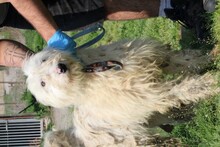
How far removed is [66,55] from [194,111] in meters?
1.39

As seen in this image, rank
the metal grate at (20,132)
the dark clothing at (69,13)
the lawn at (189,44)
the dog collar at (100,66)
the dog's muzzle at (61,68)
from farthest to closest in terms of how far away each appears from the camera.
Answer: the metal grate at (20,132) < the dark clothing at (69,13) < the lawn at (189,44) < the dog collar at (100,66) < the dog's muzzle at (61,68)

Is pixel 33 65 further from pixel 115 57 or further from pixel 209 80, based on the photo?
pixel 209 80

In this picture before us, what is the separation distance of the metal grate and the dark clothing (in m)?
5.07

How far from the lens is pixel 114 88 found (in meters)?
3.45

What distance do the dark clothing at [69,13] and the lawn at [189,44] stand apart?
45 centimetres

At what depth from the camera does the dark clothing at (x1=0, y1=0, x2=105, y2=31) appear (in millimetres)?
4440

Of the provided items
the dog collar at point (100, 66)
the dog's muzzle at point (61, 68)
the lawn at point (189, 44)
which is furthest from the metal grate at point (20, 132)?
the dog's muzzle at point (61, 68)

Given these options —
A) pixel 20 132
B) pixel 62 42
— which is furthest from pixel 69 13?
pixel 20 132

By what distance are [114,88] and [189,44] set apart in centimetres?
166

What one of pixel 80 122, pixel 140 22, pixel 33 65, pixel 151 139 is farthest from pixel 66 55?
pixel 140 22

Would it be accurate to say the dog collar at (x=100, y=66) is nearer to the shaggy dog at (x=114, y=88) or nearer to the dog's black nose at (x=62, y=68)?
the shaggy dog at (x=114, y=88)

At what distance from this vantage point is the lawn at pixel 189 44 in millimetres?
3811

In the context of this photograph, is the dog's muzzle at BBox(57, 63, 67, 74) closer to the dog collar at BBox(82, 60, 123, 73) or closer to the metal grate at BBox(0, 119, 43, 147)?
the dog collar at BBox(82, 60, 123, 73)

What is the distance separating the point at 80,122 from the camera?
12.2ft
